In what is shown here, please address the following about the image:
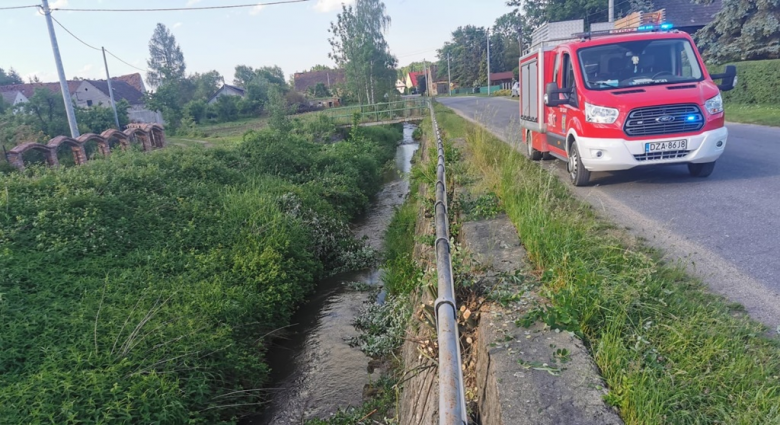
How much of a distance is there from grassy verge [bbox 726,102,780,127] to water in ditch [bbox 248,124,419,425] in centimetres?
1260

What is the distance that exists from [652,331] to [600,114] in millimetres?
4629

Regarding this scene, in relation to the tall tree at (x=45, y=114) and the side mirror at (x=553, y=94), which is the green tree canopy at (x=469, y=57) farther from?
the side mirror at (x=553, y=94)

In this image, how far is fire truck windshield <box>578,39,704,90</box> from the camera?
23.3ft

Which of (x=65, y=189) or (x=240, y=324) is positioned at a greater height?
(x=65, y=189)

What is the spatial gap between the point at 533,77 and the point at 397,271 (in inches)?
209

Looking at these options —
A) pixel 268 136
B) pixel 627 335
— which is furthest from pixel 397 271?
pixel 268 136

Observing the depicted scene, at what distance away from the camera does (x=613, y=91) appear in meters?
6.82

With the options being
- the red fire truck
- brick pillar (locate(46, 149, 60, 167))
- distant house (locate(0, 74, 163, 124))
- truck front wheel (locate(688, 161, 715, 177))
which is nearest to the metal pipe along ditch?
the red fire truck

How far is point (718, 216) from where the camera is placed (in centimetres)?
530

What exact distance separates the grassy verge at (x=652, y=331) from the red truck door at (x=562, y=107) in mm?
3631

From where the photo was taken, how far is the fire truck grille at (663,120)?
6.45 meters

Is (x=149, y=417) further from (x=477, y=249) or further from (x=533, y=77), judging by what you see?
(x=533, y=77)

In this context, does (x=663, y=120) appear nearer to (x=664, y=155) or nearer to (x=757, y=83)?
(x=664, y=155)

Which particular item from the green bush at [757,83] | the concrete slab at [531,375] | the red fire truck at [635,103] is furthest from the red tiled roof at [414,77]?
the concrete slab at [531,375]
